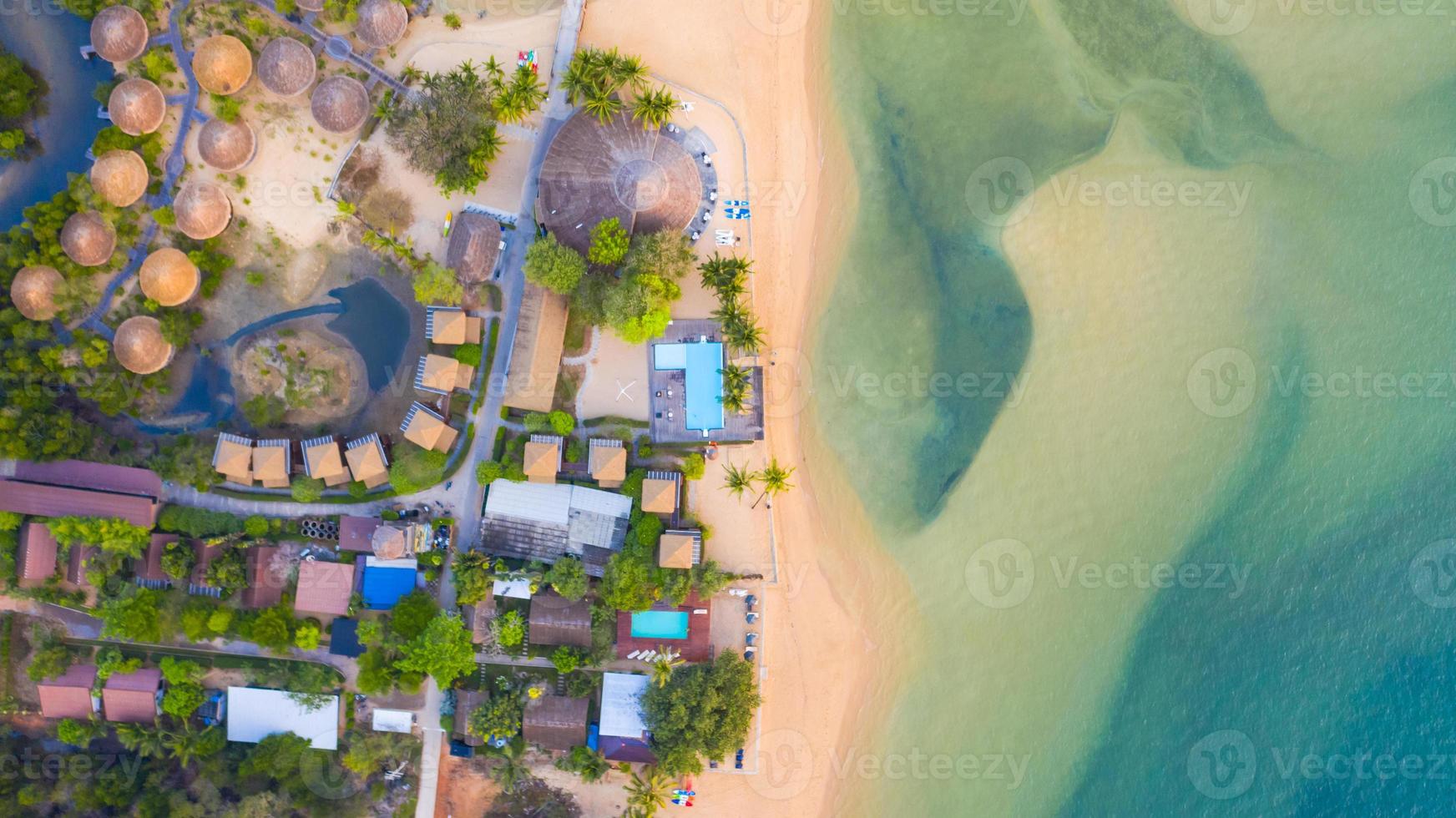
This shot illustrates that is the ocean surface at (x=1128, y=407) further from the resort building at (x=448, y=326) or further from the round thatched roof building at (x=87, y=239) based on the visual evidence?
the round thatched roof building at (x=87, y=239)

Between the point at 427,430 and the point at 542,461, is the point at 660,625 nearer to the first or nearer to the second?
the point at 542,461

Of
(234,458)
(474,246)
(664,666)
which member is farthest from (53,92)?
(664,666)

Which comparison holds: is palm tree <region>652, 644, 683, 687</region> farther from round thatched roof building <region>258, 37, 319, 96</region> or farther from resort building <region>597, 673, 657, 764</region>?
round thatched roof building <region>258, 37, 319, 96</region>

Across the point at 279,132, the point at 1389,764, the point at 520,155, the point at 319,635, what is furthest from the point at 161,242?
the point at 1389,764

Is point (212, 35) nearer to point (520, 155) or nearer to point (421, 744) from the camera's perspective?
point (520, 155)

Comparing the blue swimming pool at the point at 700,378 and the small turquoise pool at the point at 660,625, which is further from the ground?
the blue swimming pool at the point at 700,378

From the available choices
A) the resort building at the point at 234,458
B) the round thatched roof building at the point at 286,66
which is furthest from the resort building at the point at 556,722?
the round thatched roof building at the point at 286,66
